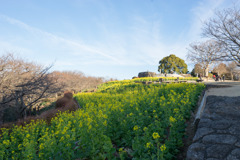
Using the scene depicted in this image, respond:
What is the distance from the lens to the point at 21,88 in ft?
35.7

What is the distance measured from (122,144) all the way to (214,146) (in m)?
2.45

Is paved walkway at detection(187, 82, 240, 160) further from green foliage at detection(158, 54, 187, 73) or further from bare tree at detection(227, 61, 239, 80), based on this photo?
bare tree at detection(227, 61, 239, 80)

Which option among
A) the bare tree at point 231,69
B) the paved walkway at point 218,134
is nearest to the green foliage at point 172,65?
the bare tree at point 231,69

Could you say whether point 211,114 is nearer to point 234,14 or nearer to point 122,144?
point 122,144

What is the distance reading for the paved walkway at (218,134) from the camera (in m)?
3.01

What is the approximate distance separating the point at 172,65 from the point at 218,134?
5095cm

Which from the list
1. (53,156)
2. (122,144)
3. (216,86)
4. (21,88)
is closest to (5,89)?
(21,88)

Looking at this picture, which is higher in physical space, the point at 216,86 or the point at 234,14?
the point at 234,14

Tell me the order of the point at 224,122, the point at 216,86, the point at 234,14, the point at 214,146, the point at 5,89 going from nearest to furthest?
1. the point at 214,146
2. the point at 224,122
3. the point at 5,89
4. the point at 216,86
5. the point at 234,14

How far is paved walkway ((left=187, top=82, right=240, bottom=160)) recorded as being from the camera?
9.89 ft

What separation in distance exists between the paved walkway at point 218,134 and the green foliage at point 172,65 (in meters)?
49.3

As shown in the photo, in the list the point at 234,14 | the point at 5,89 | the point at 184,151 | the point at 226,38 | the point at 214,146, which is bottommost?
the point at 184,151

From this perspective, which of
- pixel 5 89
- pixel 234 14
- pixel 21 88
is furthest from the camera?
pixel 234 14

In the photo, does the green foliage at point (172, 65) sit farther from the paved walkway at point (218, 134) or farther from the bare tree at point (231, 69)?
the paved walkway at point (218, 134)
